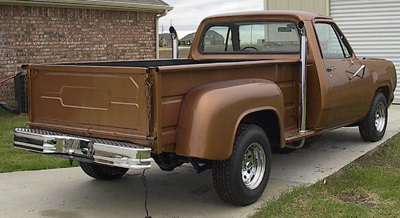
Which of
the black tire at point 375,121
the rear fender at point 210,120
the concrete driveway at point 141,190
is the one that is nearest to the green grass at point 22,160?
the concrete driveway at point 141,190

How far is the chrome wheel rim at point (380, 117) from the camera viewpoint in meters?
8.34

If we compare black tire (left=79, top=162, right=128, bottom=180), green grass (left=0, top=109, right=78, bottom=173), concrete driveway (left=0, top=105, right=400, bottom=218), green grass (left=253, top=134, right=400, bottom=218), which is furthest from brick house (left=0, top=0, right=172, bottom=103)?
green grass (left=253, top=134, right=400, bottom=218)

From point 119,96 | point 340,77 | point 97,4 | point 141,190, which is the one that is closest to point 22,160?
point 141,190

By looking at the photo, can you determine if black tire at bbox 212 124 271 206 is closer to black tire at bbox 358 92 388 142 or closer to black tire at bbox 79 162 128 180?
black tire at bbox 79 162 128 180

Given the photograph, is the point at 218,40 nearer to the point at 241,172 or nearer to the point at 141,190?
the point at 141,190

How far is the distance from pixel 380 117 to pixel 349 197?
317 cm

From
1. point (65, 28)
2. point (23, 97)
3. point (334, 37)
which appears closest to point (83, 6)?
point (65, 28)

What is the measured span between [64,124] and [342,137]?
4.97 meters

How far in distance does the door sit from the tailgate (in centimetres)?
283

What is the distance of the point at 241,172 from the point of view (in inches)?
204

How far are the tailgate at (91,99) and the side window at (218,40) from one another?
283 centimetres

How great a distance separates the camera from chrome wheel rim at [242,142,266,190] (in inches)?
214

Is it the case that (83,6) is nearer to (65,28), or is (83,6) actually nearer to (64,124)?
(65,28)

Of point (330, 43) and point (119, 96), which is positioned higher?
point (330, 43)
